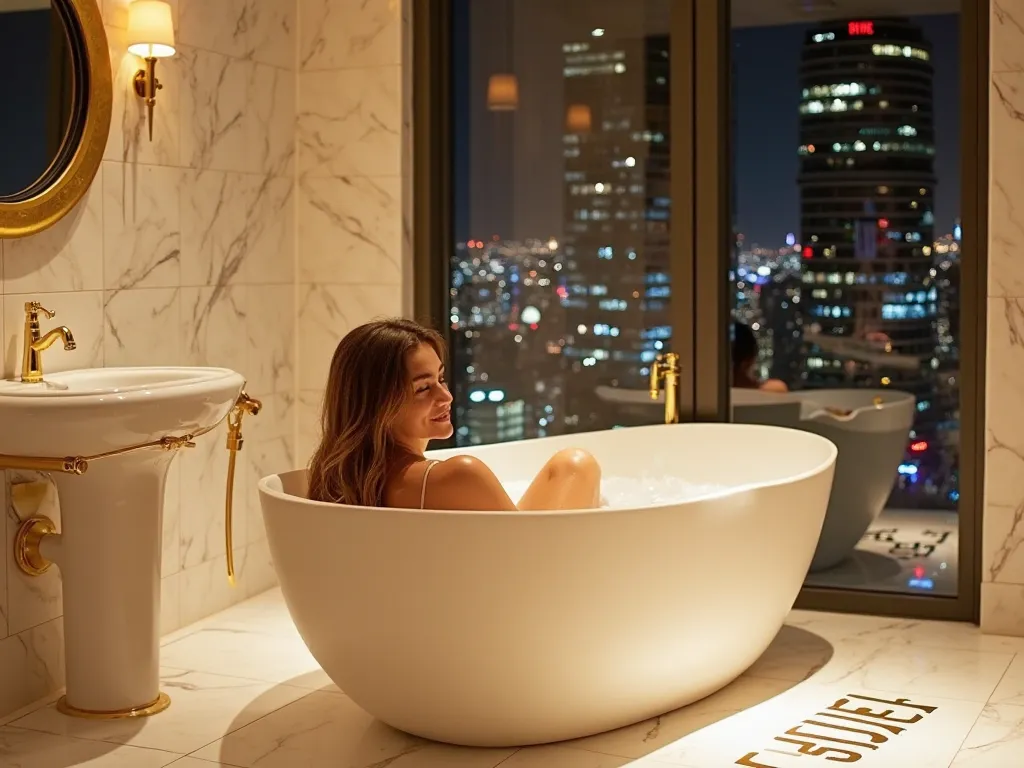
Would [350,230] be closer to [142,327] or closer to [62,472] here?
[142,327]

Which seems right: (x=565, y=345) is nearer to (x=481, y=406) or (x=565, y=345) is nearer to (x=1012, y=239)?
(x=481, y=406)

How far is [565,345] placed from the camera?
4.77 metres

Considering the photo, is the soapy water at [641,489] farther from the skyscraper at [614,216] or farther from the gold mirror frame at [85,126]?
the gold mirror frame at [85,126]

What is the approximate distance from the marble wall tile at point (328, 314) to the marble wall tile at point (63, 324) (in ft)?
3.72

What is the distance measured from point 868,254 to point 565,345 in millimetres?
1084

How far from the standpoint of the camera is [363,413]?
2982 mm

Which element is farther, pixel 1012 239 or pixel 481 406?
pixel 481 406

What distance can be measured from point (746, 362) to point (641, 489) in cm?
72

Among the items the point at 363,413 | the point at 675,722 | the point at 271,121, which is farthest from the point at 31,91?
the point at 675,722

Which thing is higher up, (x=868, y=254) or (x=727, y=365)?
(x=868, y=254)

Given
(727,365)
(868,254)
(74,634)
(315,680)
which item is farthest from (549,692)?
(868,254)

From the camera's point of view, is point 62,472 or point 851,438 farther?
point 851,438

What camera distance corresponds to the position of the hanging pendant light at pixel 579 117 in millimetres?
4684

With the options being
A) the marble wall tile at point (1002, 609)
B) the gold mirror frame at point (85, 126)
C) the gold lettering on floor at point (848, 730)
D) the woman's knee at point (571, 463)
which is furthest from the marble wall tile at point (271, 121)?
the marble wall tile at point (1002, 609)
